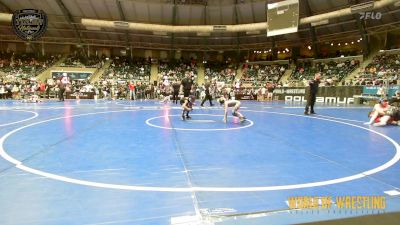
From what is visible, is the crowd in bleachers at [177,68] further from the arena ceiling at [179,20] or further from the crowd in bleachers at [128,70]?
the arena ceiling at [179,20]

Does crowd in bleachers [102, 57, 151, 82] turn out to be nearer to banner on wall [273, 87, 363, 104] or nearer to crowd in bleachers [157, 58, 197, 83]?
crowd in bleachers [157, 58, 197, 83]

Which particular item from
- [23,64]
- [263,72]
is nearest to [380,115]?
[263,72]

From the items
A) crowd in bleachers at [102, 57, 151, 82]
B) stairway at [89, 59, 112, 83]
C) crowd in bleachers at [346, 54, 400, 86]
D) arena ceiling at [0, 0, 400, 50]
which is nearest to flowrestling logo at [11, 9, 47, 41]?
Answer: arena ceiling at [0, 0, 400, 50]

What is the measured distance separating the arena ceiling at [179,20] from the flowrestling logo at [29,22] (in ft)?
16.6

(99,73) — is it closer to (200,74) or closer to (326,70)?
(200,74)

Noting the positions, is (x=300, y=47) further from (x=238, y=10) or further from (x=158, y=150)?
(x=158, y=150)

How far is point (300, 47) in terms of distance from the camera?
38.6 meters

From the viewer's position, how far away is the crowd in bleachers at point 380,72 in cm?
2249

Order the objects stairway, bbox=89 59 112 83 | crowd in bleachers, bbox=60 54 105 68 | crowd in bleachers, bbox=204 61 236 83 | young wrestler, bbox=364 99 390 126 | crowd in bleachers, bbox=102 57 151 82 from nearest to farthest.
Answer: young wrestler, bbox=364 99 390 126, stairway, bbox=89 59 112 83, crowd in bleachers, bbox=102 57 151 82, crowd in bleachers, bbox=60 54 105 68, crowd in bleachers, bbox=204 61 236 83

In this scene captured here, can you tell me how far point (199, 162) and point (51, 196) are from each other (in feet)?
7.62

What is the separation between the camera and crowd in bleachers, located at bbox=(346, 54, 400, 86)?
22.5 m

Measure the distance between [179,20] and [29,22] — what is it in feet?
49.6

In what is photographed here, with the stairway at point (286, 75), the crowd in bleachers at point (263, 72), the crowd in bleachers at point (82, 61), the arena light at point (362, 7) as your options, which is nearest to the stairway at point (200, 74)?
the crowd in bleachers at point (263, 72)

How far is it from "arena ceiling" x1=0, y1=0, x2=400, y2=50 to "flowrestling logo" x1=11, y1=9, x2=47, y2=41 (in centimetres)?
505
